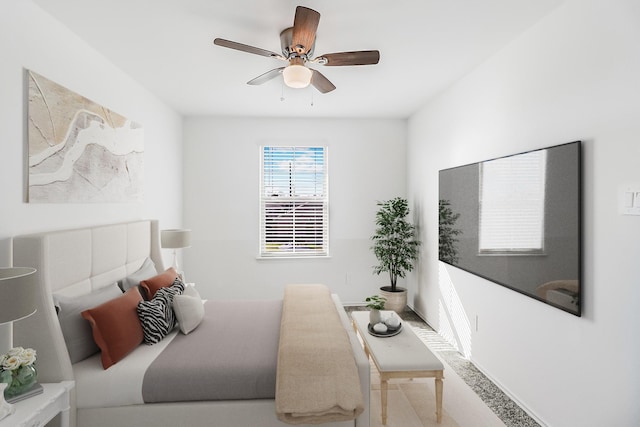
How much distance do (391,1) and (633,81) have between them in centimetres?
133

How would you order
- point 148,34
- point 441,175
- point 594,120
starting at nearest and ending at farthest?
1. point 594,120
2. point 148,34
3. point 441,175

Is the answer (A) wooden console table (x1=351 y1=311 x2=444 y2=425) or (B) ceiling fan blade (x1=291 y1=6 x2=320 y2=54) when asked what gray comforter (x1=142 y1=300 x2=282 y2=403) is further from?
(B) ceiling fan blade (x1=291 y1=6 x2=320 y2=54)

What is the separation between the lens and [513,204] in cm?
257

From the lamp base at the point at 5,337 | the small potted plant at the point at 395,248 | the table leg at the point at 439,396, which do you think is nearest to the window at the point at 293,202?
the small potted plant at the point at 395,248

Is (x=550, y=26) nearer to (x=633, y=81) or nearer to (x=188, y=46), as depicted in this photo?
(x=633, y=81)

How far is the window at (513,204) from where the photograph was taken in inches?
92.1

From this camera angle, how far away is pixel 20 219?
2061 millimetres

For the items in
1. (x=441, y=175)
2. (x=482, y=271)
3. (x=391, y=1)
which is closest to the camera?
(x=391, y=1)

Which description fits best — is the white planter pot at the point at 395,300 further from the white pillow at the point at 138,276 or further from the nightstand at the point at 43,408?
the nightstand at the point at 43,408

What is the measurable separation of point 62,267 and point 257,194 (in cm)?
293

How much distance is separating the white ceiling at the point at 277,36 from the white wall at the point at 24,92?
0.38ft

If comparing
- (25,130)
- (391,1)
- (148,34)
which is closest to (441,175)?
(391,1)

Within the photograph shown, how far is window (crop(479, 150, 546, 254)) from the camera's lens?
7.68 feet

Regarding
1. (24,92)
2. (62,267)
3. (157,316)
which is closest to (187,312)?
(157,316)
